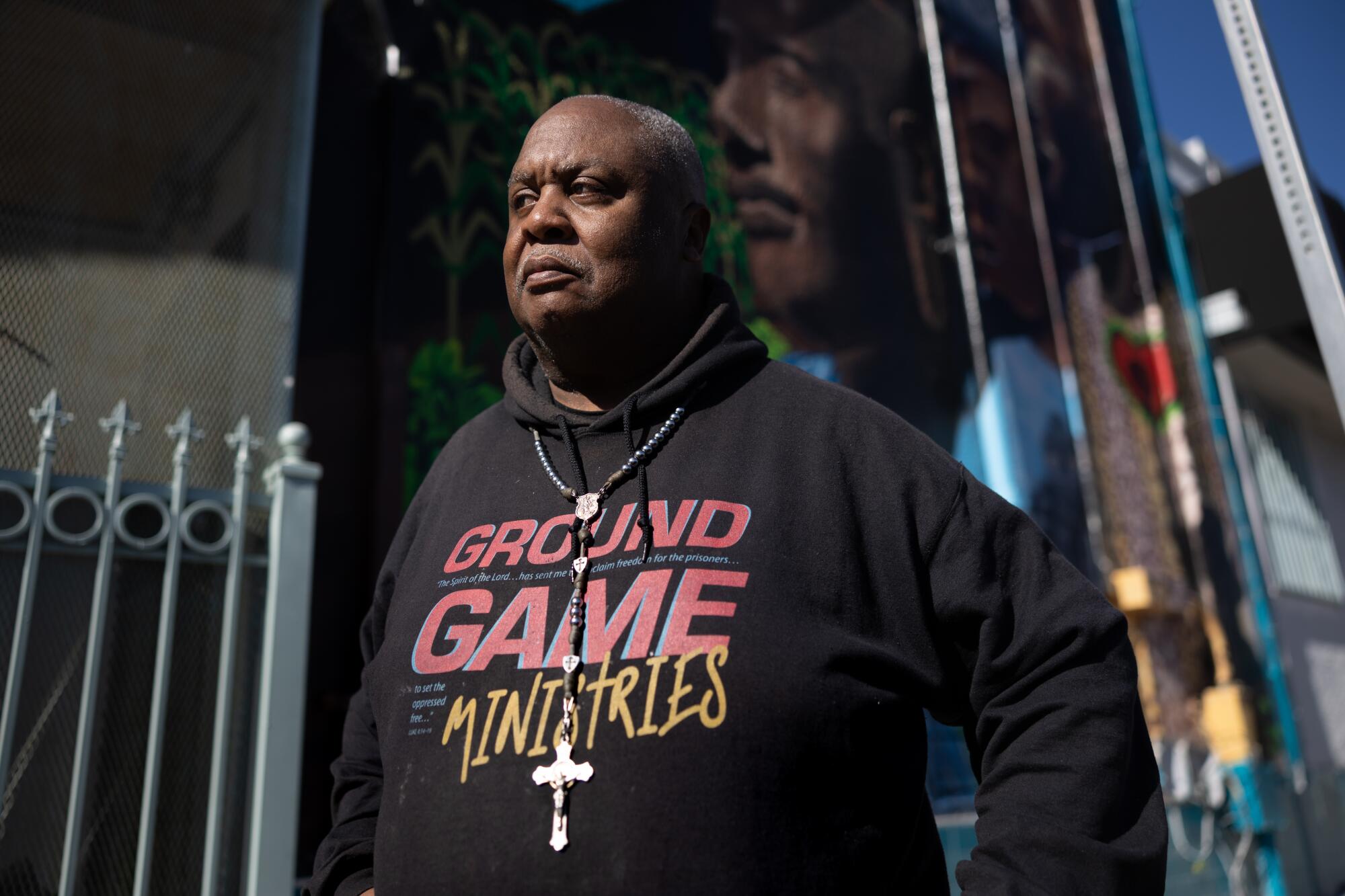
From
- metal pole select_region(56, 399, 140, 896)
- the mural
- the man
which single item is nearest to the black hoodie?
the man

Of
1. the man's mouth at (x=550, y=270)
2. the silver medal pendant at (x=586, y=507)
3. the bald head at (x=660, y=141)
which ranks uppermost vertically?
the bald head at (x=660, y=141)

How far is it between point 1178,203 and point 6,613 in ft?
22.6

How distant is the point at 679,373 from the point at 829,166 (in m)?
3.60

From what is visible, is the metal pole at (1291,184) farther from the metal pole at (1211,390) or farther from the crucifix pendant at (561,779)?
the metal pole at (1211,390)

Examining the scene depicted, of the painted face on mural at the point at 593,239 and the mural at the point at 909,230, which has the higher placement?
the mural at the point at 909,230

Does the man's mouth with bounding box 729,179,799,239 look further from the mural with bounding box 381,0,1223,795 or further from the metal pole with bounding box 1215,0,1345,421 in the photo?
the metal pole with bounding box 1215,0,1345,421

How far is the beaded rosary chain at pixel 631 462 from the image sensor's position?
1310mm

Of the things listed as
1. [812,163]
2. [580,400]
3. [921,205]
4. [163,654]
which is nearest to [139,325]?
[163,654]

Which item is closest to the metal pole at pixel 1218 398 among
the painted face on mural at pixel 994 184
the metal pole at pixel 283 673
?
the painted face on mural at pixel 994 184

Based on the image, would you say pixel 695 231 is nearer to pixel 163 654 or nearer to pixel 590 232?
pixel 590 232

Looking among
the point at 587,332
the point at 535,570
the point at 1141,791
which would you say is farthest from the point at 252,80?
the point at 1141,791

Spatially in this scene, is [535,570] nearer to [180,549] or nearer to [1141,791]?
[1141,791]

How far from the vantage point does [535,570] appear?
4.13 ft

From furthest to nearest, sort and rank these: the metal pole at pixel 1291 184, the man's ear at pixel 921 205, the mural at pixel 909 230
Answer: the man's ear at pixel 921 205, the mural at pixel 909 230, the metal pole at pixel 1291 184
